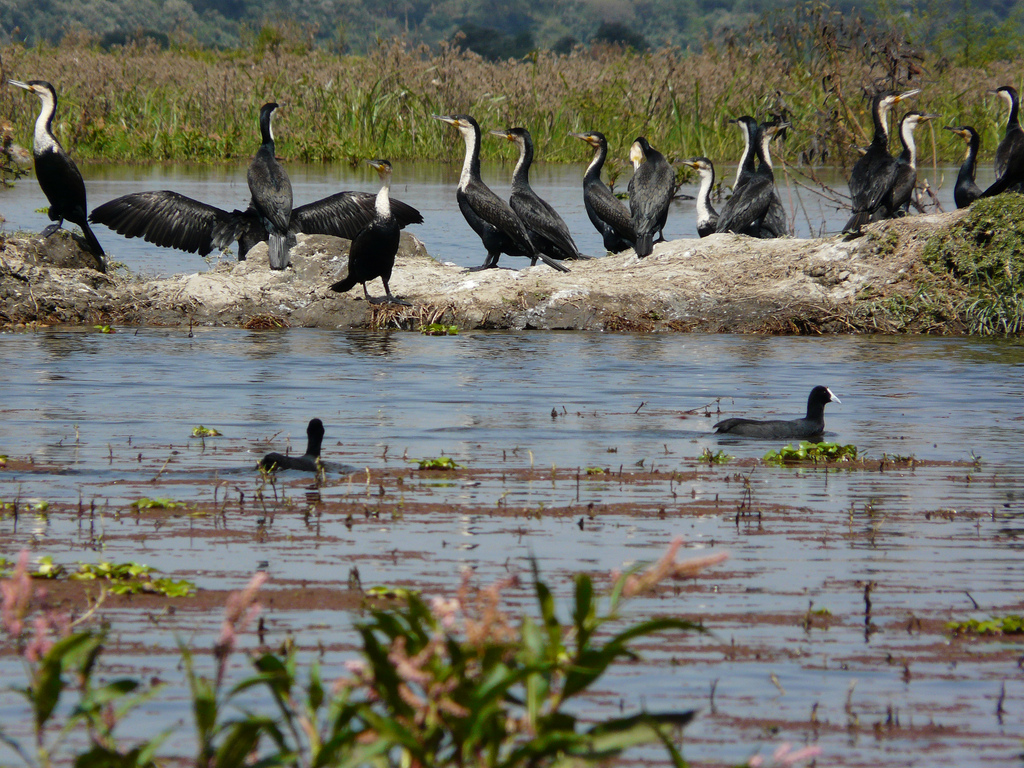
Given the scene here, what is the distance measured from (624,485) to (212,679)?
318 centimetres

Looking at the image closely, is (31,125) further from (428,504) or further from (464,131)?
(428,504)

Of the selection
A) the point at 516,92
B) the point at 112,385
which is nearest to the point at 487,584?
the point at 112,385

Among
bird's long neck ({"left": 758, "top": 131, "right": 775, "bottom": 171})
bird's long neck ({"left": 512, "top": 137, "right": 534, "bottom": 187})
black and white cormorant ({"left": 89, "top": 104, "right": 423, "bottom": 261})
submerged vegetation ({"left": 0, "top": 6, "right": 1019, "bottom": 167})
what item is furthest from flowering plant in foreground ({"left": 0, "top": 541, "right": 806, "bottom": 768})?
submerged vegetation ({"left": 0, "top": 6, "right": 1019, "bottom": 167})

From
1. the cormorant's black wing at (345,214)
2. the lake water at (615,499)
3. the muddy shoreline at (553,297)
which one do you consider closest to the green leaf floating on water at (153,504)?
the lake water at (615,499)

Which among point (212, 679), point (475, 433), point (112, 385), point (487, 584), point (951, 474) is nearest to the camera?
point (212, 679)

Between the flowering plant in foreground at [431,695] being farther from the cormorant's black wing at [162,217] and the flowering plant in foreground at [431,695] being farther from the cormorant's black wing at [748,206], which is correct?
the cormorant's black wing at [748,206]

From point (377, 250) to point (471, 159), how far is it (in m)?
2.33

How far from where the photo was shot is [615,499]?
654 centimetres

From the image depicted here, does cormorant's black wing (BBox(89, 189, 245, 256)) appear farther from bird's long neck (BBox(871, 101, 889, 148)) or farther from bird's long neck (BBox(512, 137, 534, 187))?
bird's long neck (BBox(871, 101, 889, 148))

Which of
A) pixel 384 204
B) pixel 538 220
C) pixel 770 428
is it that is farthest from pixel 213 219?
pixel 770 428

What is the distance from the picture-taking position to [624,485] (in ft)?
22.6

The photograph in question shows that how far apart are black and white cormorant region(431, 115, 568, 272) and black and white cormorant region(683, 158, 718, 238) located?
2.17 metres

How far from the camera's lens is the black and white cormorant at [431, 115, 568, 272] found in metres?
14.6

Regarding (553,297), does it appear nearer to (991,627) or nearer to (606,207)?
(606,207)
